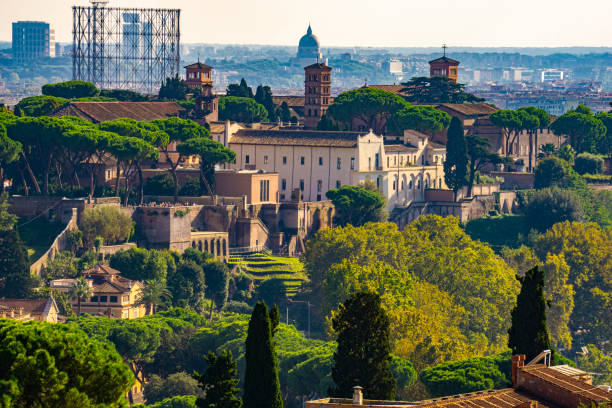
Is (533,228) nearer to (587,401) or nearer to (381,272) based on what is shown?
(381,272)

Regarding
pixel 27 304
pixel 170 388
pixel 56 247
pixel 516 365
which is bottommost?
pixel 170 388

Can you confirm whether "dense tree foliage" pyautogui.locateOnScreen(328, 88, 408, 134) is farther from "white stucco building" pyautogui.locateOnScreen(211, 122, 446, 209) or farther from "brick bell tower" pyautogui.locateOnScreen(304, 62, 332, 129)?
"white stucco building" pyautogui.locateOnScreen(211, 122, 446, 209)

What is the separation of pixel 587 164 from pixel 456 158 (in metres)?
16.1

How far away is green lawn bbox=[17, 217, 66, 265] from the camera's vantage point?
3615 inches

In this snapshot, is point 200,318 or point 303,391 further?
point 200,318

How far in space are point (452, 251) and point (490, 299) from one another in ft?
16.0

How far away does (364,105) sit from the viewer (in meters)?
128

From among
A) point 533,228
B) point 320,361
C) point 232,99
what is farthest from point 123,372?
point 232,99

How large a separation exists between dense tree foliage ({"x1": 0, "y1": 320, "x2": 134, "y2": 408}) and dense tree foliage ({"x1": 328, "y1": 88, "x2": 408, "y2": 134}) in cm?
8823

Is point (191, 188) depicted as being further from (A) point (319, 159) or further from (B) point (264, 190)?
(A) point (319, 159)

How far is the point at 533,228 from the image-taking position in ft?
381

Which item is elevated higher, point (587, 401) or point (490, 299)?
point (587, 401)

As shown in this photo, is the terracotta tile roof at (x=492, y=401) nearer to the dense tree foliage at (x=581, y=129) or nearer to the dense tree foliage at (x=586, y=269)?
the dense tree foliage at (x=586, y=269)

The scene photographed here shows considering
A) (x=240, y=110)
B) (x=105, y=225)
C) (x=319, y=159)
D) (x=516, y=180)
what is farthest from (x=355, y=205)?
(x=240, y=110)
